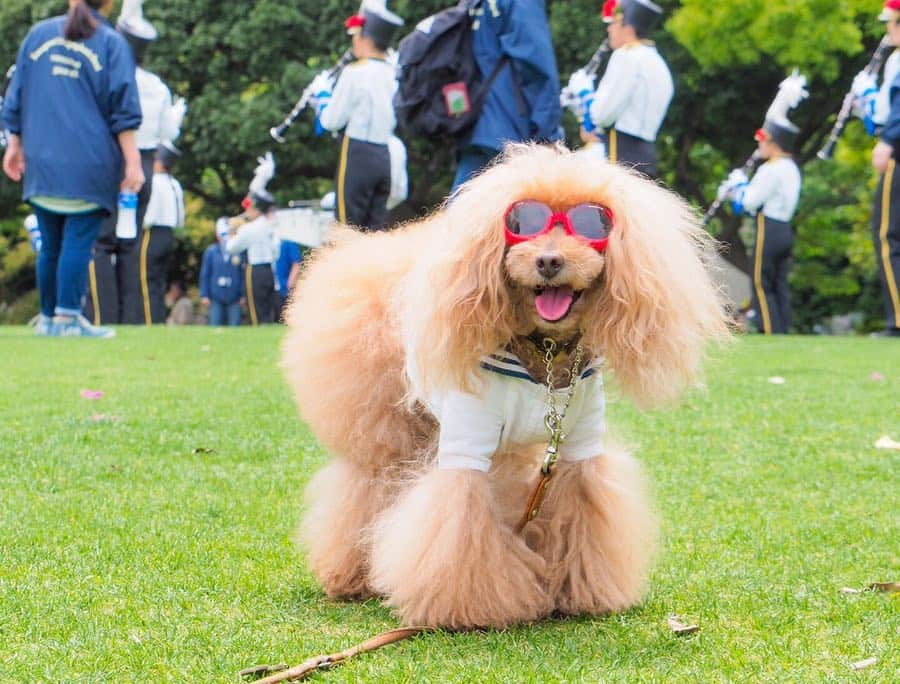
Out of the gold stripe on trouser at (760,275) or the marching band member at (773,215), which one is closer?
the marching band member at (773,215)

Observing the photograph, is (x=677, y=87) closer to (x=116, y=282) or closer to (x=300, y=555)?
(x=116, y=282)

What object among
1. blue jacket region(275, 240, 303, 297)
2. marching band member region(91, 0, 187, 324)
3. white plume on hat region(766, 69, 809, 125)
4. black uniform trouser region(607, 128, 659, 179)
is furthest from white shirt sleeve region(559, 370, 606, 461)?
blue jacket region(275, 240, 303, 297)

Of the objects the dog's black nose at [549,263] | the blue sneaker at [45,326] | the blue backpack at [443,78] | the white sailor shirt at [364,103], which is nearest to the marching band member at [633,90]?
the white sailor shirt at [364,103]

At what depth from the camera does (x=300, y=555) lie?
3.32 meters

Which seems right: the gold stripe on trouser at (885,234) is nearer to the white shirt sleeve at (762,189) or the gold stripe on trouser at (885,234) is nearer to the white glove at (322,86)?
the white shirt sleeve at (762,189)

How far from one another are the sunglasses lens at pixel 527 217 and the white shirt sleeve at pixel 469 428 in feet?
1.19

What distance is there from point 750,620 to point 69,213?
22.8ft

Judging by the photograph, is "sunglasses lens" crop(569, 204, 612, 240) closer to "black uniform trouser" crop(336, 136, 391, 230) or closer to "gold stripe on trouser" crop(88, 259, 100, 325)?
"black uniform trouser" crop(336, 136, 391, 230)

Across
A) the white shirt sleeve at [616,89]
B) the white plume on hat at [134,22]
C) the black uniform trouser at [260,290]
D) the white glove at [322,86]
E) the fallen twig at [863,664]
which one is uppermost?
the white plume on hat at [134,22]

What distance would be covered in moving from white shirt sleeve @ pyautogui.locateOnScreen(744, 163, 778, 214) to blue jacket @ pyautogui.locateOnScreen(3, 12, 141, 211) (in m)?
7.66

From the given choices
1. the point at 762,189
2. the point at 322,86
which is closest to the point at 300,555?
the point at 322,86

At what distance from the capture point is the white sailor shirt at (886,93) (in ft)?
33.7

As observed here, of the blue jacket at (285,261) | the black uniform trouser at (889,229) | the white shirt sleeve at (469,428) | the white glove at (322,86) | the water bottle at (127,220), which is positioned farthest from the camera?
the blue jacket at (285,261)

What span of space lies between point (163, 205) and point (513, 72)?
841 centimetres
